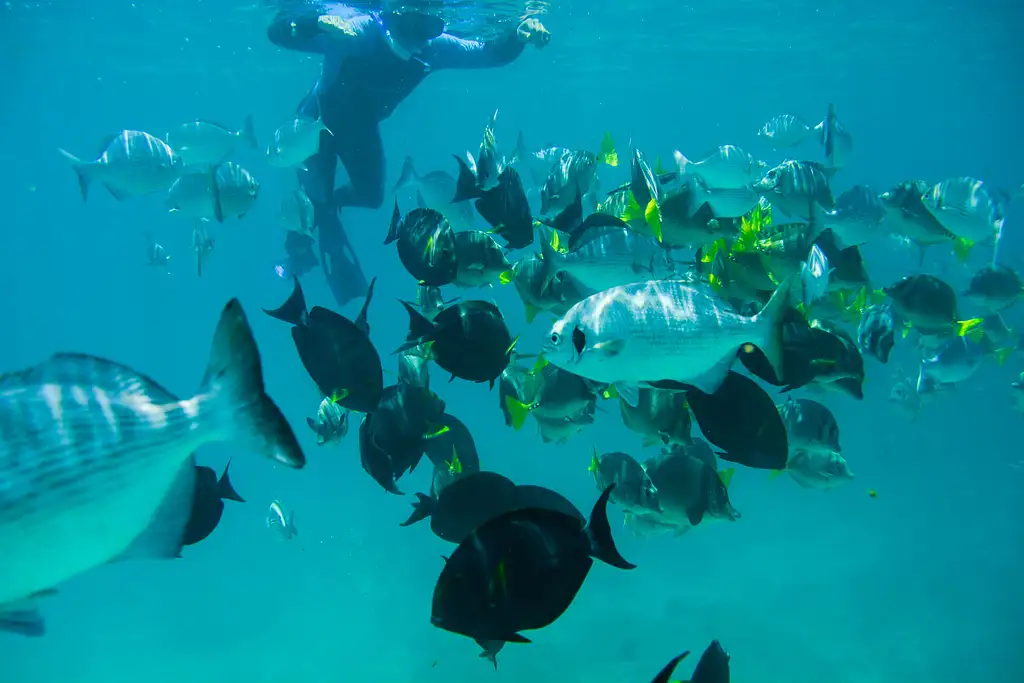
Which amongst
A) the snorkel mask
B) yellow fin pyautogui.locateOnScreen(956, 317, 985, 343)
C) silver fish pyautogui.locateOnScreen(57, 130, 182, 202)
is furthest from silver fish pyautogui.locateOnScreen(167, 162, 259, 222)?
yellow fin pyautogui.locateOnScreen(956, 317, 985, 343)

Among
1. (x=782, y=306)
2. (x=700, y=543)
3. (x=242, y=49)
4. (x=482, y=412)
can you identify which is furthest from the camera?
(x=482, y=412)

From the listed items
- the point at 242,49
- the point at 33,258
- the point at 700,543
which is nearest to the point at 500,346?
the point at 700,543

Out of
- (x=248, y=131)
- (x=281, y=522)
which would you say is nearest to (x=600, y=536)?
(x=281, y=522)

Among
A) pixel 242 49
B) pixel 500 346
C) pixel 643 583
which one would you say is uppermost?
pixel 242 49

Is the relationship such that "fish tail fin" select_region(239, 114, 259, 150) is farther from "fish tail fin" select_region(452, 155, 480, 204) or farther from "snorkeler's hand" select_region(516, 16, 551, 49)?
"fish tail fin" select_region(452, 155, 480, 204)

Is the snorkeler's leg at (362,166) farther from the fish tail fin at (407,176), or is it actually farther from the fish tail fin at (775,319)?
the fish tail fin at (775,319)

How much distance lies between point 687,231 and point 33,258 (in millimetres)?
133839

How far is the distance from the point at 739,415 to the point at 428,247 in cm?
200

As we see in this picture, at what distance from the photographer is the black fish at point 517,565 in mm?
2100

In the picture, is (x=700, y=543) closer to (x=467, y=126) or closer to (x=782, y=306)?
(x=782, y=306)

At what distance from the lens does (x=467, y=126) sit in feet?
195

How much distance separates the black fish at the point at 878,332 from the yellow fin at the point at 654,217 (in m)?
1.83

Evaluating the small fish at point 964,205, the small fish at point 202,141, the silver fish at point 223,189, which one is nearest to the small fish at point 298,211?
the small fish at point 202,141

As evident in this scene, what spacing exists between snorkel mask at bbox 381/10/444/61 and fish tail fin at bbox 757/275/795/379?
1159 cm
